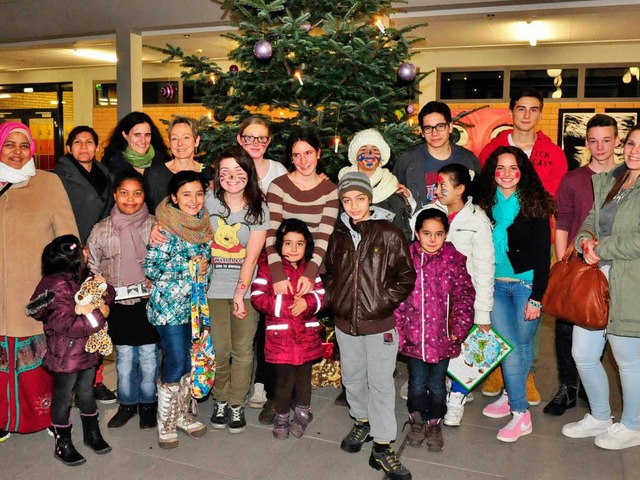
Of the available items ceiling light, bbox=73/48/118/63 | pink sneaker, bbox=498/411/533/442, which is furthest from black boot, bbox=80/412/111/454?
ceiling light, bbox=73/48/118/63

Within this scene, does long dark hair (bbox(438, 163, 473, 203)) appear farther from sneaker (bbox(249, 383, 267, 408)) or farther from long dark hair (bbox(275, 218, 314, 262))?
sneaker (bbox(249, 383, 267, 408))

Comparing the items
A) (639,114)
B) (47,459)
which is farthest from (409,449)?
(639,114)

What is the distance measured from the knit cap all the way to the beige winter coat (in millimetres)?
1888

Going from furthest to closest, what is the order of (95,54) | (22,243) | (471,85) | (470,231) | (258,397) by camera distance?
(95,54) → (471,85) → (258,397) → (470,231) → (22,243)

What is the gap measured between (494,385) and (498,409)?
1.44 ft

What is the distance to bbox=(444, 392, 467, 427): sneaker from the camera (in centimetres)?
421

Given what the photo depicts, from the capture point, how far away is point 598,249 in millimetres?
3740

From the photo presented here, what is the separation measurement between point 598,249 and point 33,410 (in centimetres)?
383

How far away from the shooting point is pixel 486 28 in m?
10.8

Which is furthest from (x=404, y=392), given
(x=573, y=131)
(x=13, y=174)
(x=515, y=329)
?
(x=573, y=131)

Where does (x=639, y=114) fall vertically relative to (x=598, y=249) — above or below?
above

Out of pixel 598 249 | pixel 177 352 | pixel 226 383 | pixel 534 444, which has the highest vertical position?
pixel 598 249

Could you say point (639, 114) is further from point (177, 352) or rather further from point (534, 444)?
point (177, 352)

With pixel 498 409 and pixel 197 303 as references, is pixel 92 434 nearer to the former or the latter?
pixel 197 303
